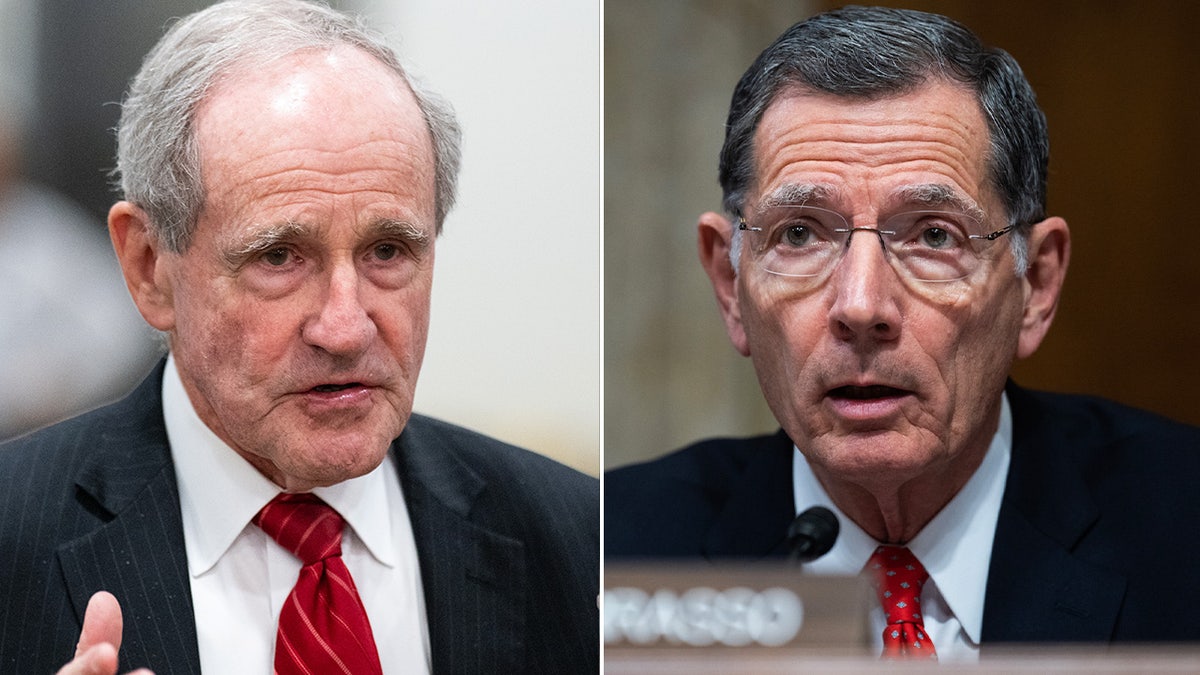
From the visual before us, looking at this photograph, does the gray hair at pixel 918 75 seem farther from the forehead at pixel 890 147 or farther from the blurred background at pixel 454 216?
the blurred background at pixel 454 216

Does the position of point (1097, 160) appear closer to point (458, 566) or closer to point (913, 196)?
point (913, 196)

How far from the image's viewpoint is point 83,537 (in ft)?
7.02

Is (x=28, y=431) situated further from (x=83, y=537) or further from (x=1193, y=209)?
(x=1193, y=209)

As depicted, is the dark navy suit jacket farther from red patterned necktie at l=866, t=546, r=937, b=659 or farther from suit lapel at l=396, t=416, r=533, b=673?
suit lapel at l=396, t=416, r=533, b=673

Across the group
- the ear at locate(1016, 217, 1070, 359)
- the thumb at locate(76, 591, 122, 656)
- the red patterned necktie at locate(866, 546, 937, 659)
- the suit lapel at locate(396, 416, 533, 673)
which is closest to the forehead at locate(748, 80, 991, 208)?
the ear at locate(1016, 217, 1070, 359)

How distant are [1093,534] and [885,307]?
68cm

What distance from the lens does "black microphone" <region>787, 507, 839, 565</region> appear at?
7.97ft

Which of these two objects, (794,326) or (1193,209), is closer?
(794,326)

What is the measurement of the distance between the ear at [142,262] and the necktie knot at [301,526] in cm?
35

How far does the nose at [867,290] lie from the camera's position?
2510 mm

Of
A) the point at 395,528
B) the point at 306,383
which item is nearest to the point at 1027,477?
A: the point at 395,528

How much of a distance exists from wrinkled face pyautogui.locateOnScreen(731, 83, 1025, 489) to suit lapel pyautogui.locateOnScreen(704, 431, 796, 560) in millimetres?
231

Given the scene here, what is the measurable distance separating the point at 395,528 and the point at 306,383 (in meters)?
0.33

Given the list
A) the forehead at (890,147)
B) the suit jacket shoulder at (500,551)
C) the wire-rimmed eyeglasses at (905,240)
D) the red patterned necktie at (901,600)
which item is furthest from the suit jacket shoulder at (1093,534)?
the suit jacket shoulder at (500,551)
